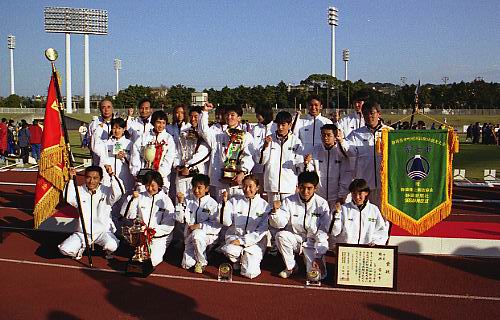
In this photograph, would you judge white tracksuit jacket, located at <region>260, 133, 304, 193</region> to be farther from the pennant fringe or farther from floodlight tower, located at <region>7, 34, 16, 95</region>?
floodlight tower, located at <region>7, 34, 16, 95</region>

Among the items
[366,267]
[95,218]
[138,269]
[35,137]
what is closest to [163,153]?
[95,218]

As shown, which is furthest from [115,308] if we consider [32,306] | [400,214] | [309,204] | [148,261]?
[400,214]

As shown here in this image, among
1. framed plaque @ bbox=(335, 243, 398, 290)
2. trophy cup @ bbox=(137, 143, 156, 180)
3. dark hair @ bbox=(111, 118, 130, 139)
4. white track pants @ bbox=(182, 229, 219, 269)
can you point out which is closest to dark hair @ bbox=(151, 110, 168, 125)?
trophy cup @ bbox=(137, 143, 156, 180)

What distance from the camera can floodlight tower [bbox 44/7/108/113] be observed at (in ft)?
221

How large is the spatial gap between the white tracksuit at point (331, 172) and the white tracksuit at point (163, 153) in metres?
2.24

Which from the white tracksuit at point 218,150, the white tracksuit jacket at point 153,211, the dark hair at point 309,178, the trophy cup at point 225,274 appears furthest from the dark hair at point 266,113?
the trophy cup at point 225,274

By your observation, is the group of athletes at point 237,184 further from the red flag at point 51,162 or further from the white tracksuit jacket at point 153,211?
the red flag at point 51,162

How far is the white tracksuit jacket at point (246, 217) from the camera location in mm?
7258

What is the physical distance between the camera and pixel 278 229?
24.0ft

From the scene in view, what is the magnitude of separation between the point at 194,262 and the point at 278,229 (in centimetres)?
121

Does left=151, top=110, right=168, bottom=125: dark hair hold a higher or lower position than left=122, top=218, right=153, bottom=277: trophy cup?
higher

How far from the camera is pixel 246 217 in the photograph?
7305 millimetres

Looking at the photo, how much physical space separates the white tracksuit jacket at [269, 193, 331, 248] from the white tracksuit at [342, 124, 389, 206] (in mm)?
1066

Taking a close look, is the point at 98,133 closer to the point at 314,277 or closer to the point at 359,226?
the point at 314,277
